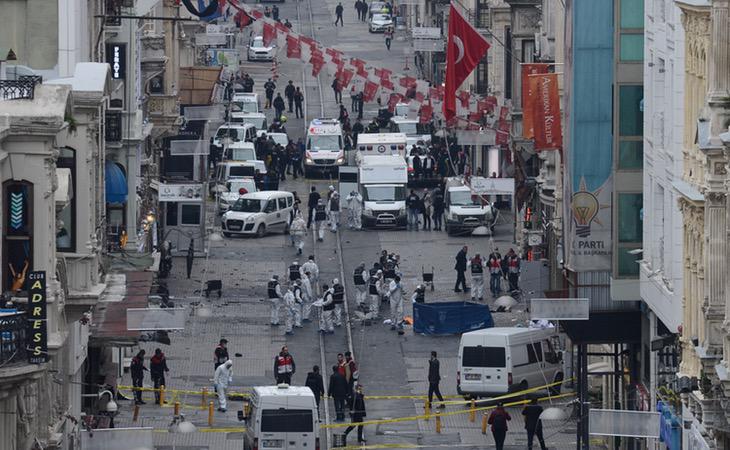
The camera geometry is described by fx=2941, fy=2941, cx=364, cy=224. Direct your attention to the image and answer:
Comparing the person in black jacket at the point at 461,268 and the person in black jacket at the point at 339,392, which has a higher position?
the person in black jacket at the point at 461,268

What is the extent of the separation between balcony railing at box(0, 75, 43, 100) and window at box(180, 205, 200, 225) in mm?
46622

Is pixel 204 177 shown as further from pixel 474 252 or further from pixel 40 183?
pixel 40 183

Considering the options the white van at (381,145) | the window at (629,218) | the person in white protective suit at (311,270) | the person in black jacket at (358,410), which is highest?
the white van at (381,145)

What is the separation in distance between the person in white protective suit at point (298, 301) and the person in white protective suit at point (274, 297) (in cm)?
53

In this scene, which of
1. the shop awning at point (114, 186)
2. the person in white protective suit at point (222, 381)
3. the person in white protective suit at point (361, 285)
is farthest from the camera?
the person in white protective suit at point (361, 285)

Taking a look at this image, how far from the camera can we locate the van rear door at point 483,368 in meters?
71.9

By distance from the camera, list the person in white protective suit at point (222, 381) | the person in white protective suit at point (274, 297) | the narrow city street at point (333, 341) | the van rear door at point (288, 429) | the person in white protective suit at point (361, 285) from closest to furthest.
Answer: the van rear door at point (288, 429) → the narrow city street at point (333, 341) → the person in white protective suit at point (222, 381) → the person in white protective suit at point (274, 297) → the person in white protective suit at point (361, 285)

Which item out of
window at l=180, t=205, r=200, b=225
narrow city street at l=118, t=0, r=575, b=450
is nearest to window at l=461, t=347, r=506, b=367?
narrow city street at l=118, t=0, r=575, b=450

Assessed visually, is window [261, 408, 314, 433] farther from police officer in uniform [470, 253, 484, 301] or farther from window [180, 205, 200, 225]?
window [180, 205, 200, 225]

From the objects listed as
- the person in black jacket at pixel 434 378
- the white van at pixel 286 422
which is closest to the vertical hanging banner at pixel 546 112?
the person in black jacket at pixel 434 378

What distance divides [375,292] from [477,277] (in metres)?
4.24

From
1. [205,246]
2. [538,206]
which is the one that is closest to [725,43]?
[538,206]

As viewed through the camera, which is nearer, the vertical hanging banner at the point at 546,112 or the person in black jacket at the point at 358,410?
the person in black jacket at the point at 358,410

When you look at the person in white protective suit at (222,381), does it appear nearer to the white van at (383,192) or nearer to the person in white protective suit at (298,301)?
the person in white protective suit at (298,301)
